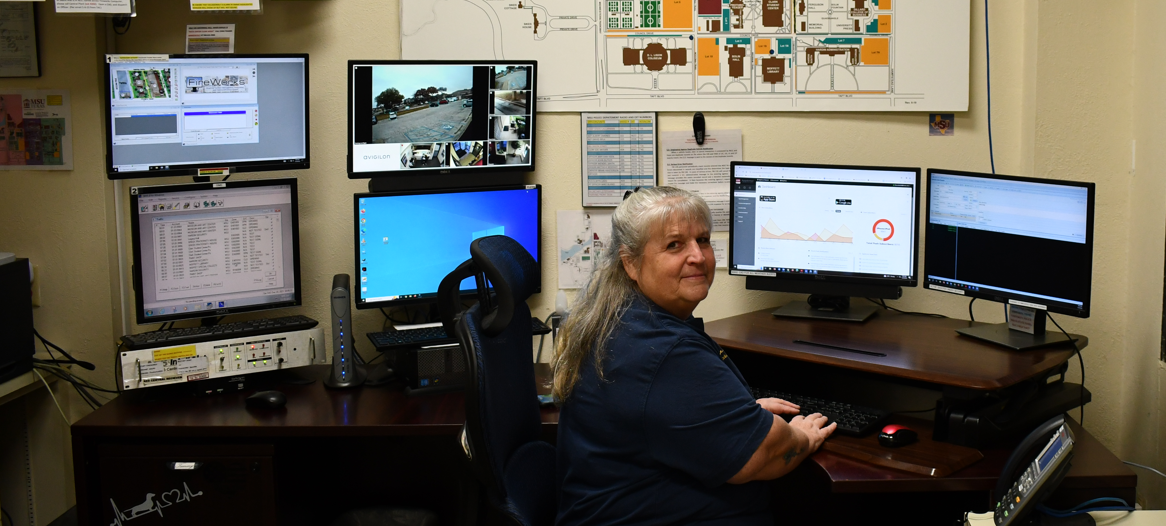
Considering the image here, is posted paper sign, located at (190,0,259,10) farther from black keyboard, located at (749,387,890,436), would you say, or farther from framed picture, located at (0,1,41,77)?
black keyboard, located at (749,387,890,436)

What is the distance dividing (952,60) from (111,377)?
278 cm

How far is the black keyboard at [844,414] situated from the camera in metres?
1.90

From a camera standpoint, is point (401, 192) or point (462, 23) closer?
point (401, 192)

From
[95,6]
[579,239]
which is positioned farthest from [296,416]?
[95,6]

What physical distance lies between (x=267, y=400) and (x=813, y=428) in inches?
53.2

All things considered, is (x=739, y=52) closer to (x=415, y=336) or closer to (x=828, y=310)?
(x=828, y=310)

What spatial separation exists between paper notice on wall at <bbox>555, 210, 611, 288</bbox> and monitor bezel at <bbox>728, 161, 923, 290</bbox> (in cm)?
41

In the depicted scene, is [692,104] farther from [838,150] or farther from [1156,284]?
[1156,284]

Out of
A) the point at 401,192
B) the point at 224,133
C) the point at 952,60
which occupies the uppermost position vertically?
the point at 952,60

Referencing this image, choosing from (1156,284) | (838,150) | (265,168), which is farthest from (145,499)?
(1156,284)

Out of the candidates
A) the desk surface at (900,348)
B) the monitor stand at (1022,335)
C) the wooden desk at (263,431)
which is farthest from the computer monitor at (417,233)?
the monitor stand at (1022,335)

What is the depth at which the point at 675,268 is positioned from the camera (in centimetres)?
167

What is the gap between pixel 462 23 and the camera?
262 centimetres

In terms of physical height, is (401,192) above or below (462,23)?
below
